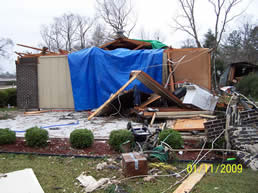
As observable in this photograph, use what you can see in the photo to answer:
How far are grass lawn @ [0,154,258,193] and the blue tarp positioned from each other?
5.67 m

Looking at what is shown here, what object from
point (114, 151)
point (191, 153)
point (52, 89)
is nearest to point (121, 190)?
point (114, 151)

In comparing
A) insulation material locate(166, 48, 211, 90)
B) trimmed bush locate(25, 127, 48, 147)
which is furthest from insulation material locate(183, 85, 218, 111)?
trimmed bush locate(25, 127, 48, 147)

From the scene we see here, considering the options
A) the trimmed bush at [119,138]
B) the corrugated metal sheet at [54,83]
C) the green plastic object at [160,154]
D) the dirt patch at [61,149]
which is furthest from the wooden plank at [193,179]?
the corrugated metal sheet at [54,83]

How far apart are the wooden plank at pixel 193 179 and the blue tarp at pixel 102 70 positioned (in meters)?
5.83

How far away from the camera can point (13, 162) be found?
12.5 feet

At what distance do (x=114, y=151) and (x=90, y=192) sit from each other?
5.04 ft

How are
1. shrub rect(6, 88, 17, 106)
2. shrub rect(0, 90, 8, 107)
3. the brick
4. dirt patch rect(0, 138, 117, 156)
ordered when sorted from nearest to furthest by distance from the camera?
the brick < dirt patch rect(0, 138, 117, 156) < shrub rect(0, 90, 8, 107) < shrub rect(6, 88, 17, 106)

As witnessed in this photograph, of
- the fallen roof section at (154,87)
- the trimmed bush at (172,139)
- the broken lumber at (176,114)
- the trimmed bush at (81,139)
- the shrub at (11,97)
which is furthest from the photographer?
the shrub at (11,97)

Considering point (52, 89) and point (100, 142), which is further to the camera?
point (52, 89)

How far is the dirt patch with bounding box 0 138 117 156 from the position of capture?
14.0 ft

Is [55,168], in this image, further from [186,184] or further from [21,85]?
[21,85]

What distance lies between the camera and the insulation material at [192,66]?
8.98 m

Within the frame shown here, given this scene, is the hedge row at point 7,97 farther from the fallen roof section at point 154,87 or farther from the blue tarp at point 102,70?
the fallen roof section at point 154,87
